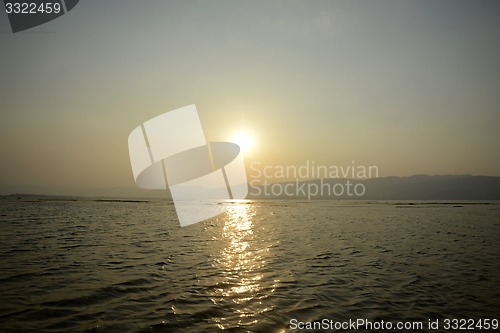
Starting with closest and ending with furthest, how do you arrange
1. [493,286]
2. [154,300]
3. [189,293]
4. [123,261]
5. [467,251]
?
1. [154,300]
2. [189,293]
3. [493,286]
4. [123,261]
5. [467,251]

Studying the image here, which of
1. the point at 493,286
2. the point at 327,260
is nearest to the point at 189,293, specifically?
the point at 327,260

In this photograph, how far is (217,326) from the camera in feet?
26.1

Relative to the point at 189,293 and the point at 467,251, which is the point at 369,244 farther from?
the point at 189,293

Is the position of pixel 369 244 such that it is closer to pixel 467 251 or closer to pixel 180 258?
pixel 467 251

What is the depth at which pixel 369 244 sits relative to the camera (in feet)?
77.0

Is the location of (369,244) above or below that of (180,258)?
below

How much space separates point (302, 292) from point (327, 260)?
22.0ft

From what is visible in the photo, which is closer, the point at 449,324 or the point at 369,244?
the point at 449,324

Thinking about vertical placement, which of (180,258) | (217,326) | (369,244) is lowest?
(369,244)

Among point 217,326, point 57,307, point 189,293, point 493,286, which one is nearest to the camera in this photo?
A: point 217,326

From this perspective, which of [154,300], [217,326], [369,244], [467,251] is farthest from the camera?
[369,244]

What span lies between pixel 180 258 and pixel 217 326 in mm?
10035

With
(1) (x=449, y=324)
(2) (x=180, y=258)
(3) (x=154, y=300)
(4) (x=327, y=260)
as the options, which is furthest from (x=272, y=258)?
(1) (x=449, y=324)

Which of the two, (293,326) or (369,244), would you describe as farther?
(369,244)
